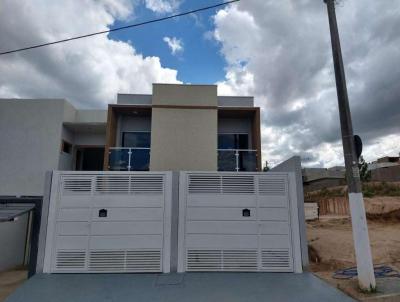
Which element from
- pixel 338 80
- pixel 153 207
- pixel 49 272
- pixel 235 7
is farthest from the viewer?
pixel 235 7

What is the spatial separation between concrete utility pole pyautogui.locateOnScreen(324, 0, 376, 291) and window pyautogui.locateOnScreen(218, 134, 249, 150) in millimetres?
7252

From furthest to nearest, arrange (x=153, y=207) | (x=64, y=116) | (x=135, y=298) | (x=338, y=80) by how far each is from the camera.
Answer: (x=64, y=116), (x=153, y=207), (x=338, y=80), (x=135, y=298)

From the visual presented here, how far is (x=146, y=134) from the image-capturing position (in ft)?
42.3

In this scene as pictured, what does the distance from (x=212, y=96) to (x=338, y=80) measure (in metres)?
7.03

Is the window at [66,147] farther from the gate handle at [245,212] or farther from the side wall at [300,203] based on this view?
the side wall at [300,203]

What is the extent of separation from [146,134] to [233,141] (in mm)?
4264

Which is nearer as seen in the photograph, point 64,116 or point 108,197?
point 108,197

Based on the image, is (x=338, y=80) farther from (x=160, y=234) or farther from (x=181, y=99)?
(x=181, y=99)

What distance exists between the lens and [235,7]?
7.55 metres

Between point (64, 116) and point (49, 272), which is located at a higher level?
point (64, 116)

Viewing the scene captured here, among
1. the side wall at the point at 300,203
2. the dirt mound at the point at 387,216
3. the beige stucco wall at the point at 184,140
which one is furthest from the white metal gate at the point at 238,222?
the dirt mound at the point at 387,216

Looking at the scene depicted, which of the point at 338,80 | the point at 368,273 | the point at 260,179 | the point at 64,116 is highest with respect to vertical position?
the point at 64,116

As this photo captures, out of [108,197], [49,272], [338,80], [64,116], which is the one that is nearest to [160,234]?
[108,197]

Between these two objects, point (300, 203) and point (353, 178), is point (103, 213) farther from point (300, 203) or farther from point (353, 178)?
point (353, 178)
